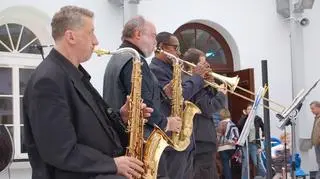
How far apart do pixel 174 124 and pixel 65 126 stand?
177cm

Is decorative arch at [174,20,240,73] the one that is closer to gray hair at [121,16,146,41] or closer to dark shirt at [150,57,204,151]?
dark shirt at [150,57,204,151]

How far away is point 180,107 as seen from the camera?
464 cm

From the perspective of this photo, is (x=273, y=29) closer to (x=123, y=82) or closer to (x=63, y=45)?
(x=123, y=82)

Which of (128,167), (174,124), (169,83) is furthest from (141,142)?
(169,83)

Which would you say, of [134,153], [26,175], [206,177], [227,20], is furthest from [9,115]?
[134,153]

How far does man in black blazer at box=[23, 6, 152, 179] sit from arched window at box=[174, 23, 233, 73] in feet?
24.0

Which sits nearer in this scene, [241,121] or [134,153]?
[134,153]

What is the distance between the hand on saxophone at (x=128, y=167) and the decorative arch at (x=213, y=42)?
24.3ft

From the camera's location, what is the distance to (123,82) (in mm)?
3709

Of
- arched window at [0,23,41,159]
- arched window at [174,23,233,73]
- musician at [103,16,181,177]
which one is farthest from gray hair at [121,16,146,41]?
arched window at [174,23,233,73]

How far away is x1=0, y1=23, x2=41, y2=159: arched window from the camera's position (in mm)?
7840

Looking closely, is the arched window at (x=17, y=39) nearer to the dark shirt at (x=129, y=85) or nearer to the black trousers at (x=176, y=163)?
the black trousers at (x=176, y=163)

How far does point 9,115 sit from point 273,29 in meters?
5.63

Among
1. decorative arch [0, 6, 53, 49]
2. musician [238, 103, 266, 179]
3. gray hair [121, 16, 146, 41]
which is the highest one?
decorative arch [0, 6, 53, 49]
